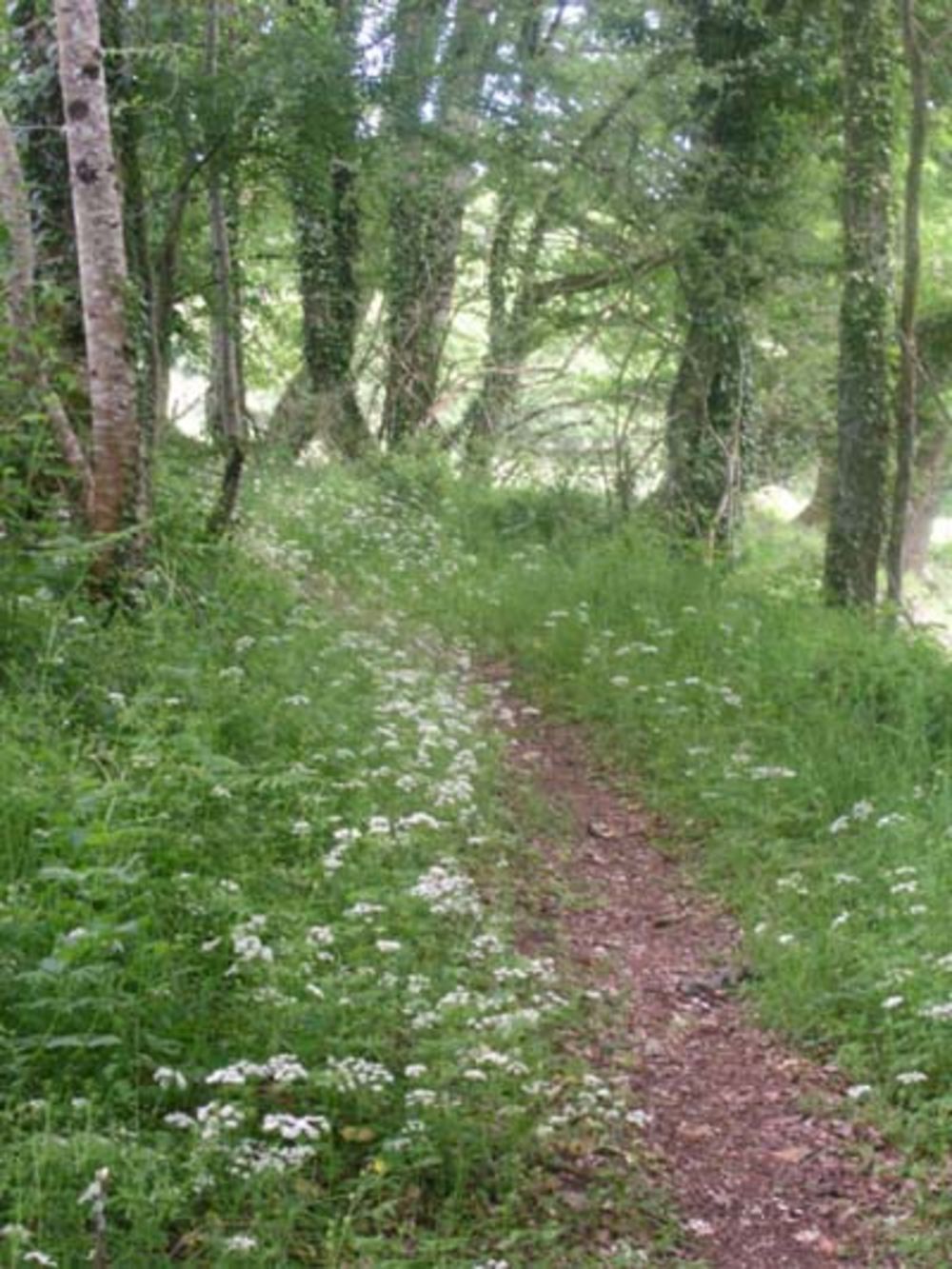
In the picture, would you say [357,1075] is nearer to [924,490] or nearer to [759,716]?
[759,716]

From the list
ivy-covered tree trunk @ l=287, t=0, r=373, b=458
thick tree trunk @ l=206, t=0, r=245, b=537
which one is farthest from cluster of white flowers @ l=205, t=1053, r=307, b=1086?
ivy-covered tree trunk @ l=287, t=0, r=373, b=458

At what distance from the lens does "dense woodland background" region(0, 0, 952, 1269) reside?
14.3 ft

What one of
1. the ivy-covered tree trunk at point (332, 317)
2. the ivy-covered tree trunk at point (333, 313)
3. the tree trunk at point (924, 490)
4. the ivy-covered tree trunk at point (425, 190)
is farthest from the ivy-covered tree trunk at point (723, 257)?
the tree trunk at point (924, 490)

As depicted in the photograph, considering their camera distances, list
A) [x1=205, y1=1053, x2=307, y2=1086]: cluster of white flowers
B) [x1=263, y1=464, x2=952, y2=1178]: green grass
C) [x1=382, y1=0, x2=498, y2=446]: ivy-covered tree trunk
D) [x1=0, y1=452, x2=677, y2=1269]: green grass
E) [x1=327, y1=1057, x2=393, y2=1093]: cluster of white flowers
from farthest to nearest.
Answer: [x1=382, y1=0, x2=498, y2=446]: ivy-covered tree trunk → [x1=263, y1=464, x2=952, y2=1178]: green grass → [x1=327, y1=1057, x2=393, y2=1093]: cluster of white flowers → [x1=205, y1=1053, x2=307, y2=1086]: cluster of white flowers → [x1=0, y1=452, x2=677, y2=1269]: green grass

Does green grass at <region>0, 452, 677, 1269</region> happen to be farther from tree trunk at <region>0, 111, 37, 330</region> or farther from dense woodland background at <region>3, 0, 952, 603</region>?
dense woodland background at <region>3, 0, 952, 603</region>

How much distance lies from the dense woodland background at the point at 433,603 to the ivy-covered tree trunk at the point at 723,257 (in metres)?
0.05

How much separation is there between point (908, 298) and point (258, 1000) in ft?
32.1

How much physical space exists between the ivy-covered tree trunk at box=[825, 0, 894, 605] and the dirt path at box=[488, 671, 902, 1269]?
534 cm

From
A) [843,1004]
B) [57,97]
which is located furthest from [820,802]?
[57,97]

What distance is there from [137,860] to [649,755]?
15.5 ft

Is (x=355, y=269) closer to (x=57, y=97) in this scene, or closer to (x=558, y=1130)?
(x=57, y=97)

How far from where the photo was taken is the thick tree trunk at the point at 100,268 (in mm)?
7789

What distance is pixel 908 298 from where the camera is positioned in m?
12.0

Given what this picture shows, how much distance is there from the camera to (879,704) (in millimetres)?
8961
